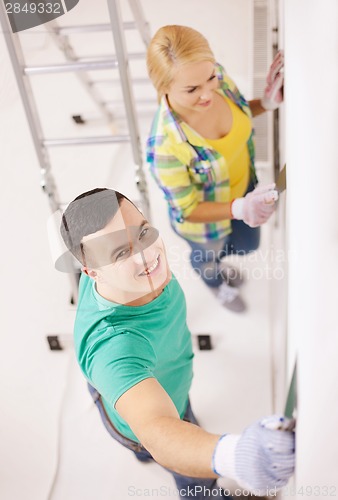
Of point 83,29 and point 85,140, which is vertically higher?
point 83,29

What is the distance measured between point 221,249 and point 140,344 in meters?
0.53

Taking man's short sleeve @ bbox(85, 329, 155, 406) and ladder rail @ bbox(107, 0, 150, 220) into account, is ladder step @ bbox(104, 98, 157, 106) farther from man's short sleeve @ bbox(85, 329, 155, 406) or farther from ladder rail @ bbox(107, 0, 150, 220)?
man's short sleeve @ bbox(85, 329, 155, 406)

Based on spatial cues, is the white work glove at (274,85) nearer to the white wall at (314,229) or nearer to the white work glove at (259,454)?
the white wall at (314,229)

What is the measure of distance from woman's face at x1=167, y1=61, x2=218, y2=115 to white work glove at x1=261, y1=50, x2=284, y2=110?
23 cm

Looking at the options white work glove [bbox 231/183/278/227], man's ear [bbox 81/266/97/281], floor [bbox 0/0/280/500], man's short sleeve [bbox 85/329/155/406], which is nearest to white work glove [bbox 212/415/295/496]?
man's short sleeve [bbox 85/329/155/406]

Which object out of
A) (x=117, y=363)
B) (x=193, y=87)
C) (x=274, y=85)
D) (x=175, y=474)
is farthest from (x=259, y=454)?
→ (x=274, y=85)

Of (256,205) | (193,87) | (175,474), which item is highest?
(193,87)

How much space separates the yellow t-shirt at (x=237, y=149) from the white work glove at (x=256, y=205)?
0.27 ft

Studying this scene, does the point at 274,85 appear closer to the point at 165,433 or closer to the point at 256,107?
the point at 256,107

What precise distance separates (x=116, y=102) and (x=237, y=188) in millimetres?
334

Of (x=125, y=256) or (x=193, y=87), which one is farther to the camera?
(x=193, y=87)

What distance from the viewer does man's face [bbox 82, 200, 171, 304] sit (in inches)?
31.3

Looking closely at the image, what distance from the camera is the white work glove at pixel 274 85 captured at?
51.6 inches

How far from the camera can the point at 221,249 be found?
53.7 inches
